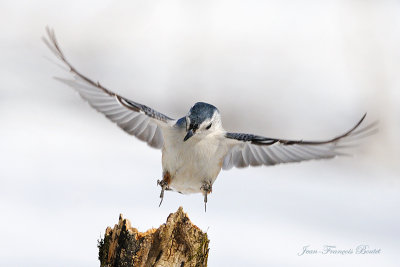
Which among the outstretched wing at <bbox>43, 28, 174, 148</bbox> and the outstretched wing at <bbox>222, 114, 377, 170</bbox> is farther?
the outstretched wing at <bbox>43, 28, 174, 148</bbox>

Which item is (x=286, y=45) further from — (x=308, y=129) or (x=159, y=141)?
(x=159, y=141)

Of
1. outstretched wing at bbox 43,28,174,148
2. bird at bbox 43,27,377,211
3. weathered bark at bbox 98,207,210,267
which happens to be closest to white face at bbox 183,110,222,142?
→ bird at bbox 43,27,377,211

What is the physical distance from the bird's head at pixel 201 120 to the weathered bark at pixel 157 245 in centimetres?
55

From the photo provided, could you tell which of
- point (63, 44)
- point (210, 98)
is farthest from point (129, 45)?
point (210, 98)

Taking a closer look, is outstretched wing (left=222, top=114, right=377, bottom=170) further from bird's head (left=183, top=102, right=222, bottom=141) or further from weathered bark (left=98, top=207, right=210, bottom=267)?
weathered bark (left=98, top=207, right=210, bottom=267)

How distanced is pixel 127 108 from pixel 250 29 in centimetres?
615

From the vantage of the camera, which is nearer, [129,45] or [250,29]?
[129,45]

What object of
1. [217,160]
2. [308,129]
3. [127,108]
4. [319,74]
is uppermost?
[319,74]

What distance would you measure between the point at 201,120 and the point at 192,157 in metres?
0.20

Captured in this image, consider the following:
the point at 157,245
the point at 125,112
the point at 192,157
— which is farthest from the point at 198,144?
the point at 157,245

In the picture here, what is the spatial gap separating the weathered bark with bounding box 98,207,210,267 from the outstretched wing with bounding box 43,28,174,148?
789 millimetres

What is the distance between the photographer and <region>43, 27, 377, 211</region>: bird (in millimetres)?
3506

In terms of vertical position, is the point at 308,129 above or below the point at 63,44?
below

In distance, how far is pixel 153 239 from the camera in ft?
9.76
